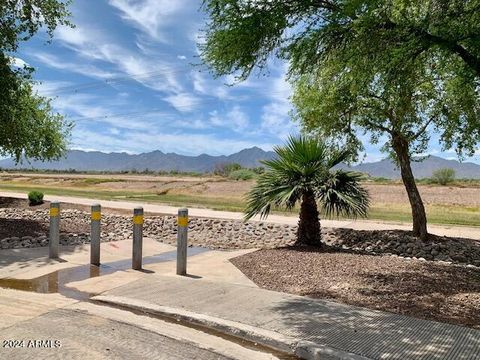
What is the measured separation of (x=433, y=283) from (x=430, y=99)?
25.4 feet

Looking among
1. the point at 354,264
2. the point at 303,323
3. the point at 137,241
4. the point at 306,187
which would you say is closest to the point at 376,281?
the point at 354,264

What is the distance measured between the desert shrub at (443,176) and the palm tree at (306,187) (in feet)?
162

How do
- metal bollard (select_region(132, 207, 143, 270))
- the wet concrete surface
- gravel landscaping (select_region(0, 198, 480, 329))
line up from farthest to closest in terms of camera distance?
metal bollard (select_region(132, 207, 143, 270))
the wet concrete surface
gravel landscaping (select_region(0, 198, 480, 329))

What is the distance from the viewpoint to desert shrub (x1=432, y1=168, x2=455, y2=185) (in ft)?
183

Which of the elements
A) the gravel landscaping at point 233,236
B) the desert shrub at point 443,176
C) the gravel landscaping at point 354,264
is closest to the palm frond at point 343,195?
the gravel landscaping at point 354,264

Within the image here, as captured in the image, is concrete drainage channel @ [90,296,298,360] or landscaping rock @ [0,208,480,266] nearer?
concrete drainage channel @ [90,296,298,360]

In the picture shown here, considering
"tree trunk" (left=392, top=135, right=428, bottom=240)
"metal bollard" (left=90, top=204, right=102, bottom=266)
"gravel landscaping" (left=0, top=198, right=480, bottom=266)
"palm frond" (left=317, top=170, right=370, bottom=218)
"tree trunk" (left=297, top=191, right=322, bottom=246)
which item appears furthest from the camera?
"tree trunk" (left=392, top=135, right=428, bottom=240)

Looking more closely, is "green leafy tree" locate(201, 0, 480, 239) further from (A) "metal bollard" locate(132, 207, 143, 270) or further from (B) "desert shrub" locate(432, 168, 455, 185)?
(B) "desert shrub" locate(432, 168, 455, 185)

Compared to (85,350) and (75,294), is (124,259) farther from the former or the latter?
(85,350)

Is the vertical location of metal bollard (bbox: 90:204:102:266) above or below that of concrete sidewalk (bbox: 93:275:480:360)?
above

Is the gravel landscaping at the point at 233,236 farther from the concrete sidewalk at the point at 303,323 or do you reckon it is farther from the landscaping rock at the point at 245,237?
the concrete sidewalk at the point at 303,323

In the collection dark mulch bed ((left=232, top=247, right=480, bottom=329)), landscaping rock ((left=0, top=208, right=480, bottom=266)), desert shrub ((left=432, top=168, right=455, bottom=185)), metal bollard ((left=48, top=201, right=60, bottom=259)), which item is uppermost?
desert shrub ((left=432, top=168, right=455, bottom=185))

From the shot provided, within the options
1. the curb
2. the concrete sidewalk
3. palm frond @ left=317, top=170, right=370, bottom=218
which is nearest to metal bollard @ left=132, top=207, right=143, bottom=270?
the concrete sidewalk

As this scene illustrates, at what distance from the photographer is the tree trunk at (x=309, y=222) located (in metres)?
10.6
